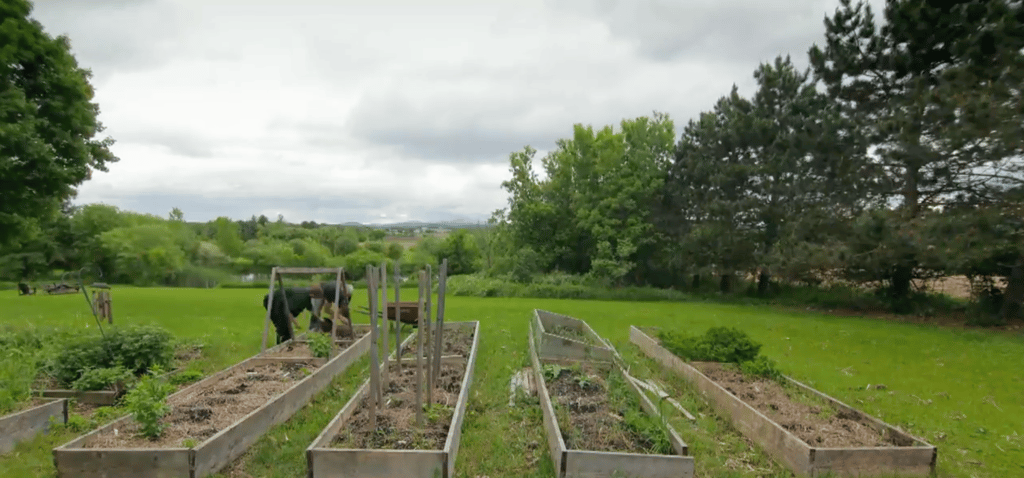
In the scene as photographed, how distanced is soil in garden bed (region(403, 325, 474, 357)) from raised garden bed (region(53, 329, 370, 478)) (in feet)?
6.59

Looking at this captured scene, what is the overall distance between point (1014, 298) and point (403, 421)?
19.3 metres

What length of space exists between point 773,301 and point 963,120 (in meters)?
12.5

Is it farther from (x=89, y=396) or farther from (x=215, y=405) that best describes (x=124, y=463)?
(x=89, y=396)

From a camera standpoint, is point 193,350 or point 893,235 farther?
point 893,235

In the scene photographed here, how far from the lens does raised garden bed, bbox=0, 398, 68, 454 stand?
5.14 m

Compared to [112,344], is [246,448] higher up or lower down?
lower down

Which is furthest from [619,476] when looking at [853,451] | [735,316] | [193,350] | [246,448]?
[735,316]

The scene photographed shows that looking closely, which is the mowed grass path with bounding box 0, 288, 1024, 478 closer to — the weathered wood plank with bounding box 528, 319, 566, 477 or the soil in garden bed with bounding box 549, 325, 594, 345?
the weathered wood plank with bounding box 528, 319, 566, 477

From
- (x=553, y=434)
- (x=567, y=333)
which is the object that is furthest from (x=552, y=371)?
(x=567, y=333)

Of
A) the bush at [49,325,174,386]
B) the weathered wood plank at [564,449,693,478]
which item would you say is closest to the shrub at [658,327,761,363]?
the weathered wood plank at [564,449,693,478]

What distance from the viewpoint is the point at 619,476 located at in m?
4.61

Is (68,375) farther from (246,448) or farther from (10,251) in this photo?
Answer: (10,251)

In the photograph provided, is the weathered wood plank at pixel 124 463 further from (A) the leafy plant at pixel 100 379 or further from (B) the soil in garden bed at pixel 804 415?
(B) the soil in garden bed at pixel 804 415

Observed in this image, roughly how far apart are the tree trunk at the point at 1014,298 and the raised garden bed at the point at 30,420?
21.6 metres
